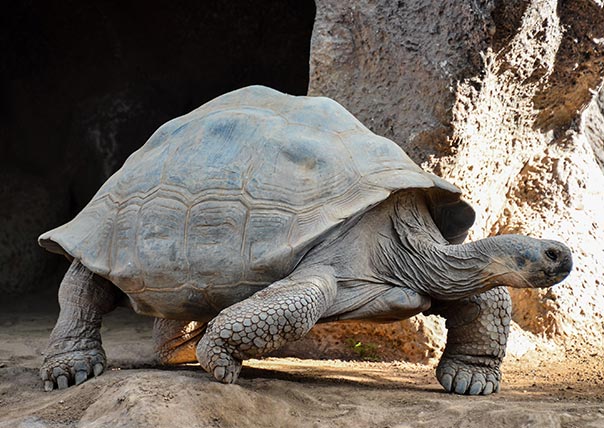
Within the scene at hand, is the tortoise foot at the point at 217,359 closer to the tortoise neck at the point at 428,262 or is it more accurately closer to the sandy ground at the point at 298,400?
the sandy ground at the point at 298,400

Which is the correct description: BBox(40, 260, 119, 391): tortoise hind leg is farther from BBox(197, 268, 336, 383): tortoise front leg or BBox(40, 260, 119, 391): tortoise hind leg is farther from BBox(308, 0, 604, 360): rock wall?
BBox(308, 0, 604, 360): rock wall

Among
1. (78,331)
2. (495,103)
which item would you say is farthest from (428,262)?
(78,331)

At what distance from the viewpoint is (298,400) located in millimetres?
3295

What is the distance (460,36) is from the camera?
455 centimetres

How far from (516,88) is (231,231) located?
2320 mm

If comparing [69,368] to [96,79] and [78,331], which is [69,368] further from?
[96,79]

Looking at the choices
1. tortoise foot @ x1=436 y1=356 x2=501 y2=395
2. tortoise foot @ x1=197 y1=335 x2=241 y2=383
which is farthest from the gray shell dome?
tortoise foot @ x1=436 y1=356 x2=501 y2=395

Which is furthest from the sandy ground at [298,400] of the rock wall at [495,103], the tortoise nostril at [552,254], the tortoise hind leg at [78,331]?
the rock wall at [495,103]

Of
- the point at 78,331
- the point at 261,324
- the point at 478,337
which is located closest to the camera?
the point at 261,324

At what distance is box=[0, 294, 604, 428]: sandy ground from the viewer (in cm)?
291

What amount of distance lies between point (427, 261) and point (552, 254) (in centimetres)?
56

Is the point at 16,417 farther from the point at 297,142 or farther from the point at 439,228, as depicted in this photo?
the point at 439,228

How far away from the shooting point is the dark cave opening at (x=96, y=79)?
7.86m

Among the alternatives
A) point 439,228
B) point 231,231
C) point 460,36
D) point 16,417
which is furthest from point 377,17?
point 16,417
